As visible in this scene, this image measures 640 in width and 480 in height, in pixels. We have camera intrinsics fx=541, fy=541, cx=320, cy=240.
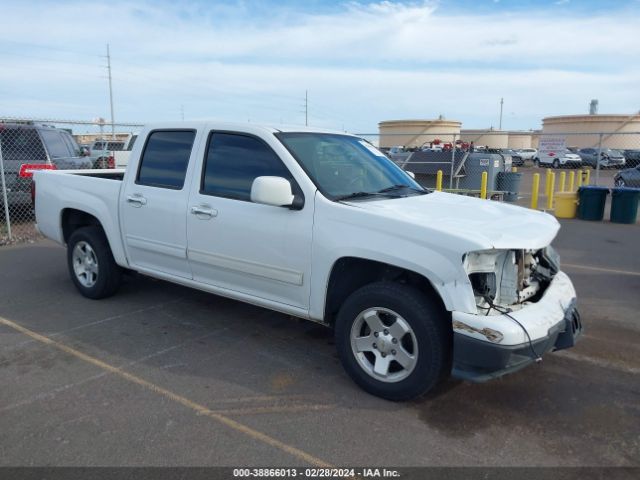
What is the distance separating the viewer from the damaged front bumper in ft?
10.5

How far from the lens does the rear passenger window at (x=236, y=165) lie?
430cm

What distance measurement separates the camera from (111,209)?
5.41 m

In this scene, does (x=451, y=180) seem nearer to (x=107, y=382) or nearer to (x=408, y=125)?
(x=107, y=382)

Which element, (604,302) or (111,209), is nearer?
(111,209)

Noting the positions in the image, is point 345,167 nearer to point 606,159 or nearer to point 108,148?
point 108,148

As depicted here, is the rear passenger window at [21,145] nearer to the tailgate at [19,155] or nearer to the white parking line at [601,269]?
the tailgate at [19,155]

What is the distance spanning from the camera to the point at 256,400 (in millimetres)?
3713

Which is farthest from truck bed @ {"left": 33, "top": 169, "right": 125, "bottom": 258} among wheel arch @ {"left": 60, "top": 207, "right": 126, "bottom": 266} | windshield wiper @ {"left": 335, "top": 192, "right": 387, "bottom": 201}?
windshield wiper @ {"left": 335, "top": 192, "right": 387, "bottom": 201}

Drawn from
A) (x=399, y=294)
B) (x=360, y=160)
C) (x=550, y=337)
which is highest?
(x=360, y=160)

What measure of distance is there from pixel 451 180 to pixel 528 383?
11.2m

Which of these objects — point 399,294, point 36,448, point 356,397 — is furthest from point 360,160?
point 36,448

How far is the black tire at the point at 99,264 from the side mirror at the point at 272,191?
99.7 inches

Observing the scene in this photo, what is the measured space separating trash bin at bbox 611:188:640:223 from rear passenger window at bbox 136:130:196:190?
1044 cm

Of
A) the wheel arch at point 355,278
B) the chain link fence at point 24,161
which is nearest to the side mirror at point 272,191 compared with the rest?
the wheel arch at point 355,278
